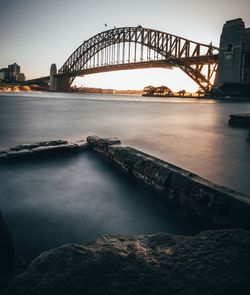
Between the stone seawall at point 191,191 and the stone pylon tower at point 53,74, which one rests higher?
the stone pylon tower at point 53,74

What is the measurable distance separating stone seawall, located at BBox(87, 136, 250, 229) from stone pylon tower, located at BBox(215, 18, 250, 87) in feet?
98.7

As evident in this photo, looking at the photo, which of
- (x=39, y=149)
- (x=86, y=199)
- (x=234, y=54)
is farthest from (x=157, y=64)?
(x=86, y=199)

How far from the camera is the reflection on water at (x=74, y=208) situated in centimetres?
185

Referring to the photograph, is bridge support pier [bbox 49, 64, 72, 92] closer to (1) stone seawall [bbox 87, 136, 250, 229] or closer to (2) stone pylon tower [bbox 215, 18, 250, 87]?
(2) stone pylon tower [bbox 215, 18, 250, 87]

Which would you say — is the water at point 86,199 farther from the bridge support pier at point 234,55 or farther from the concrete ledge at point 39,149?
the bridge support pier at point 234,55

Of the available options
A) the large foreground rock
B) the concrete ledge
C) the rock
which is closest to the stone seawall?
the large foreground rock

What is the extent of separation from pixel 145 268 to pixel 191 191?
1166mm

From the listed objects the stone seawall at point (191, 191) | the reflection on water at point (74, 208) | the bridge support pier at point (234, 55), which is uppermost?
the bridge support pier at point (234, 55)

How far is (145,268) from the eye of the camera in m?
1.01

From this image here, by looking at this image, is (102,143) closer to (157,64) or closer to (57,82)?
(157,64)

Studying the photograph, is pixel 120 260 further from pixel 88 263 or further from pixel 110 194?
pixel 110 194

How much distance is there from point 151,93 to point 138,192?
222ft

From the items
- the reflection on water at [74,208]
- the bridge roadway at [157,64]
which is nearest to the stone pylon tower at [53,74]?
the bridge roadway at [157,64]

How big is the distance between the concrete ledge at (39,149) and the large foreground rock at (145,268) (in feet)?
9.17
